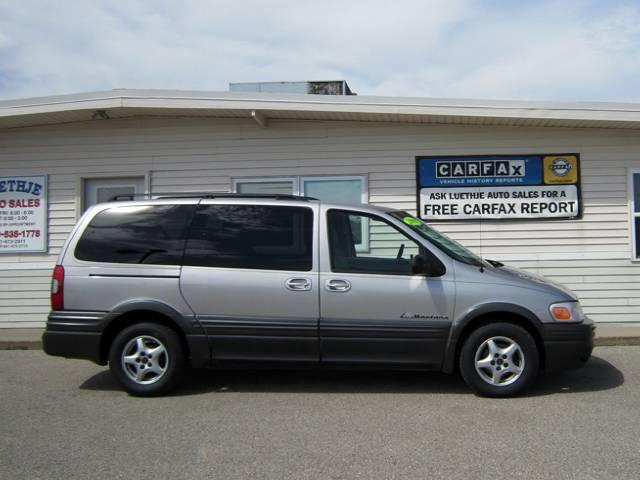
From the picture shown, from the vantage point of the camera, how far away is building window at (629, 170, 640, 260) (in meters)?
8.33

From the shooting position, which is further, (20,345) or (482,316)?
(20,345)

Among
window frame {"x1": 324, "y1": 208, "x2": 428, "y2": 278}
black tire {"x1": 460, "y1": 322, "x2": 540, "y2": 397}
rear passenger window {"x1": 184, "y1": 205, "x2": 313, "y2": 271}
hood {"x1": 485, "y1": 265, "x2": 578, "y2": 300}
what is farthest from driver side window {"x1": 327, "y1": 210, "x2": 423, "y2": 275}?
black tire {"x1": 460, "y1": 322, "x2": 540, "y2": 397}

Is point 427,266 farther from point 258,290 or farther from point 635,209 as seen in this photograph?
point 635,209

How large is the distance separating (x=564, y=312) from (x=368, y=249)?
1.96m

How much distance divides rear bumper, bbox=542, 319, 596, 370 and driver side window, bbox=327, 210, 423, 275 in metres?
1.42

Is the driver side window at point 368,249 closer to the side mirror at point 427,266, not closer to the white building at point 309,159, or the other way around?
the side mirror at point 427,266

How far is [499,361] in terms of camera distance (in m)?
5.12

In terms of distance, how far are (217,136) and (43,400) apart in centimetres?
470

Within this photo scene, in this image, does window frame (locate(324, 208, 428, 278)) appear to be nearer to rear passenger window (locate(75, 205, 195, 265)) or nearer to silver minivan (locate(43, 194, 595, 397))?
silver minivan (locate(43, 194, 595, 397))

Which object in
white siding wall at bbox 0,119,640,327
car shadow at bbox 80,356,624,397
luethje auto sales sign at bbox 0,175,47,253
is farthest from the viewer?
luethje auto sales sign at bbox 0,175,47,253

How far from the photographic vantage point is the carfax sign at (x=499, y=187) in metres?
8.34

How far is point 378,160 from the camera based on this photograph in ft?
27.9

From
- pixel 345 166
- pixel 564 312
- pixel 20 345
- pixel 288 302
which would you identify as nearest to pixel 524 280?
pixel 564 312

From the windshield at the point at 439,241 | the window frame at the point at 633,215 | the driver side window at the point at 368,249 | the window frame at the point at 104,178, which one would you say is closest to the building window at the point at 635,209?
the window frame at the point at 633,215
